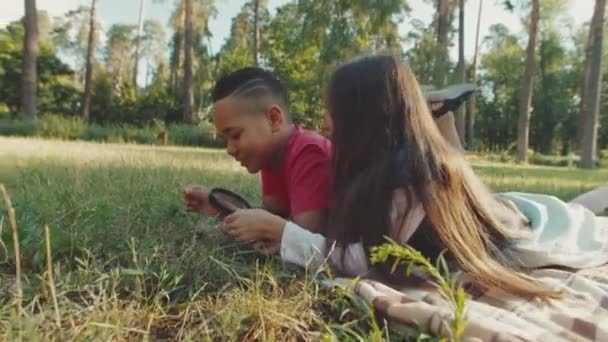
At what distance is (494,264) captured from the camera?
1853 millimetres

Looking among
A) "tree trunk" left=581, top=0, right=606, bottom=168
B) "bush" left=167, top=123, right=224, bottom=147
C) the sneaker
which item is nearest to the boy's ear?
the sneaker

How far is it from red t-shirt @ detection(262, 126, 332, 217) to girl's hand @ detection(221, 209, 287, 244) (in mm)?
184

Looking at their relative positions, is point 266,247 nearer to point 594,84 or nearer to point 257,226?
point 257,226

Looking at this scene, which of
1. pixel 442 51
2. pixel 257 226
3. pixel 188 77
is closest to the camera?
pixel 257 226

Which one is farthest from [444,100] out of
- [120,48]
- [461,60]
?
[120,48]

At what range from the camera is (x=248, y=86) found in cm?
254

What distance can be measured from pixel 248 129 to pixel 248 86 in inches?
9.0

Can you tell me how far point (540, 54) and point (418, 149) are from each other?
36150 millimetres

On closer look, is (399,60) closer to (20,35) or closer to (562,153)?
(20,35)

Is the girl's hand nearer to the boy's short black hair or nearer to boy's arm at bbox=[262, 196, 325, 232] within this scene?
boy's arm at bbox=[262, 196, 325, 232]

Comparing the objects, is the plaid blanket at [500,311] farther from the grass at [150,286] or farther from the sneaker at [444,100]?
the sneaker at [444,100]

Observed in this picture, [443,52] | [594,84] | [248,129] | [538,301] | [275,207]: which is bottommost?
[538,301]

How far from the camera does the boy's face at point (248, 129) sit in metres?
2.42

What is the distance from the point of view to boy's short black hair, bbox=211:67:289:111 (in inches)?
99.7
